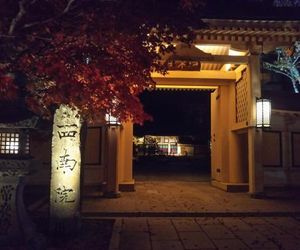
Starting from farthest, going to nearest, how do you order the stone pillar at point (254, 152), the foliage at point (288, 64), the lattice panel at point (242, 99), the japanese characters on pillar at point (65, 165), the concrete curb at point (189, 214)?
the foliage at point (288, 64) < the lattice panel at point (242, 99) < the stone pillar at point (254, 152) < the concrete curb at point (189, 214) < the japanese characters on pillar at point (65, 165)

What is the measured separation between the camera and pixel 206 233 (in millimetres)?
9133

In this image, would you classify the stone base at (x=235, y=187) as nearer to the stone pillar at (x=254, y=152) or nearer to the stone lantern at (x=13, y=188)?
the stone pillar at (x=254, y=152)

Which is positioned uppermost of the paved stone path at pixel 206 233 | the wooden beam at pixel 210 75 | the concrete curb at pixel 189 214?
the wooden beam at pixel 210 75

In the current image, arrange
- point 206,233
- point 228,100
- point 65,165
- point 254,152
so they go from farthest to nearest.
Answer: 1. point 228,100
2. point 254,152
3. point 206,233
4. point 65,165

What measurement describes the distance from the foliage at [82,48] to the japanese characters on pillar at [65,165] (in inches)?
12.5

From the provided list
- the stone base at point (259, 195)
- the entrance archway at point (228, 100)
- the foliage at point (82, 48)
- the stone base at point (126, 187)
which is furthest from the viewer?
the stone base at point (126, 187)

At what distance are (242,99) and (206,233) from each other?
A: 26.4ft

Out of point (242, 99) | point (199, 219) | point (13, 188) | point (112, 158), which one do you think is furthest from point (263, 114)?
point (13, 188)

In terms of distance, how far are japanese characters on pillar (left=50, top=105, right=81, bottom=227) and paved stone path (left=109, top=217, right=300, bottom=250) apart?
124 cm

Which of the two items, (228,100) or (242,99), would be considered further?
(228,100)

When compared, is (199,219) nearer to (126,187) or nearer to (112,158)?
(112,158)

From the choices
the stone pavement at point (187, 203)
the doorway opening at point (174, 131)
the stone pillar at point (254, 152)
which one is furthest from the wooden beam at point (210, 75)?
the doorway opening at point (174, 131)

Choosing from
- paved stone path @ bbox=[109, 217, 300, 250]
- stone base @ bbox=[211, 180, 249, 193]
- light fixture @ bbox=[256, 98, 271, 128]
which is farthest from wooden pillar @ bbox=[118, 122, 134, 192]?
light fixture @ bbox=[256, 98, 271, 128]

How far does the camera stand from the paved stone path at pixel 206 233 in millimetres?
8008
